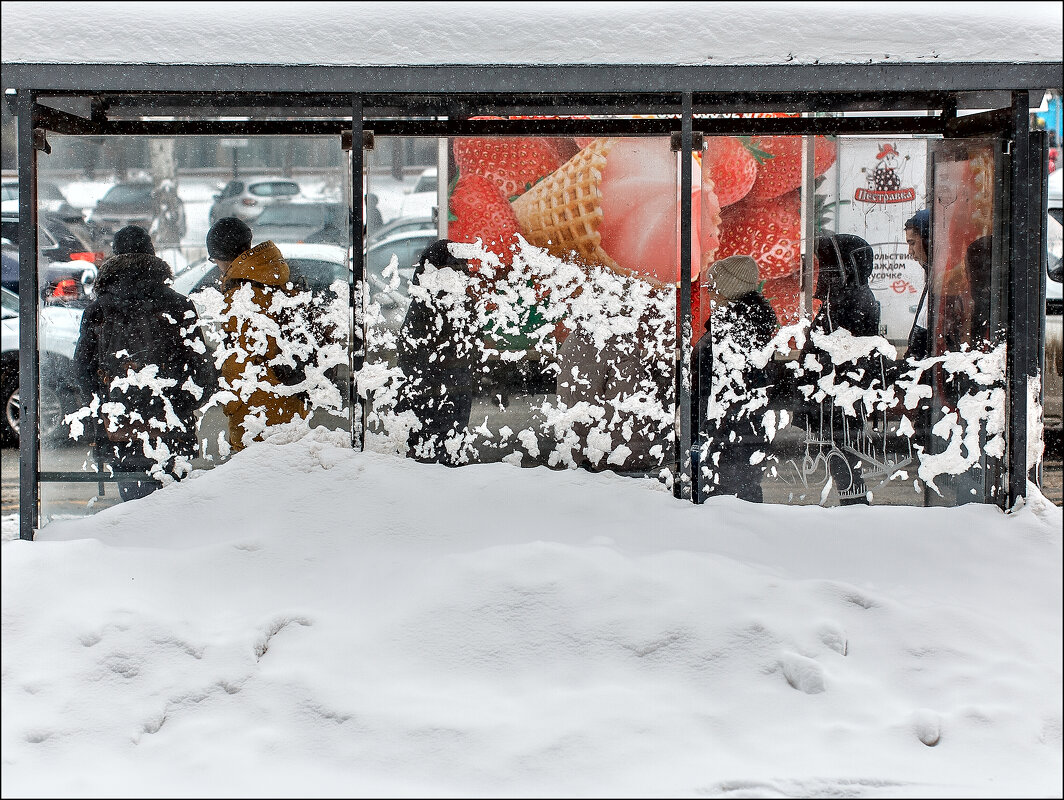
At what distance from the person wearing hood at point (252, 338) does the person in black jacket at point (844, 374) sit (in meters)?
2.52

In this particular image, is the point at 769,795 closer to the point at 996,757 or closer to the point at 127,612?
the point at 996,757

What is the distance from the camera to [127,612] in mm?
3971

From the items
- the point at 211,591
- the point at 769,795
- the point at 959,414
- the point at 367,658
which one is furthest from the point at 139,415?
the point at 959,414

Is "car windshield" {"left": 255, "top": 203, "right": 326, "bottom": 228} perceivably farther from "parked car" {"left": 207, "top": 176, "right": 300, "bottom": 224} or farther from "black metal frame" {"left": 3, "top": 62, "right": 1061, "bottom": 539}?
"black metal frame" {"left": 3, "top": 62, "right": 1061, "bottom": 539}

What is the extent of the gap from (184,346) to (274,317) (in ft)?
1.52

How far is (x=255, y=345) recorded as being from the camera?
5359 mm

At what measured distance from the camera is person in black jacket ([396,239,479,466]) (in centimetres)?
533

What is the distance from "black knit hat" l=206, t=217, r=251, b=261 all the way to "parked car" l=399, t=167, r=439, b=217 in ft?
2.58

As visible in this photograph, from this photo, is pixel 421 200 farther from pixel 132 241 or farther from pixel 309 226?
pixel 132 241

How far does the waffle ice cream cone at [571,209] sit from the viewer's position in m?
5.39

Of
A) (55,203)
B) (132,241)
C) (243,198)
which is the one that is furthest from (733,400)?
(55,203)

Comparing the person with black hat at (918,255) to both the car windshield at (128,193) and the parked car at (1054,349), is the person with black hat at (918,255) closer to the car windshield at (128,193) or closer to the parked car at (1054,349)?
the car windshield at (128,193)

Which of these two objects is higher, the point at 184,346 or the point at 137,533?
the point at 184,346

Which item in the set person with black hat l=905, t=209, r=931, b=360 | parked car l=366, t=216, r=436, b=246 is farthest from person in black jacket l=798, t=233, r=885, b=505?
parked car l=366, t=216, r=436, b=246
